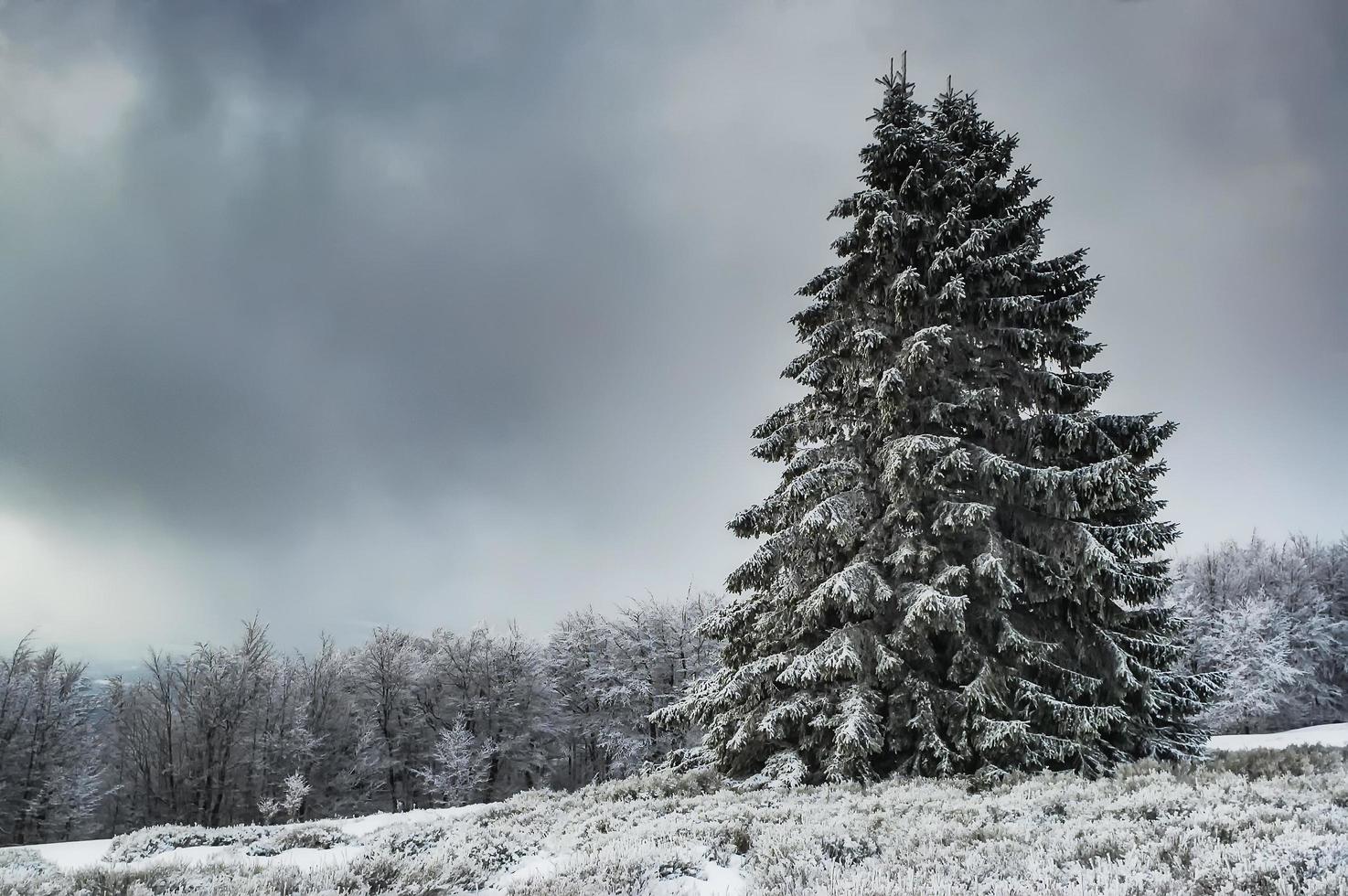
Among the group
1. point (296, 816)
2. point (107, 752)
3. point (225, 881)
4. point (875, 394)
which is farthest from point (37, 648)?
point (875, 394)

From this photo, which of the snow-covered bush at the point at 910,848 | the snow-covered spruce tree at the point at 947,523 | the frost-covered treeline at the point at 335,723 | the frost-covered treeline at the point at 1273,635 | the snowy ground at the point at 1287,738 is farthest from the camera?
the frost-covered treeline at the point at 335,723

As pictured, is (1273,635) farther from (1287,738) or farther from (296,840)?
(296,840)

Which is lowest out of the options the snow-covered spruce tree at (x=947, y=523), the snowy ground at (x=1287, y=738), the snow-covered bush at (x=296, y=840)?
the snowy ground at (x=1287, y=738)

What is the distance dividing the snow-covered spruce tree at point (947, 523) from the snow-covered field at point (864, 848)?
1249mm

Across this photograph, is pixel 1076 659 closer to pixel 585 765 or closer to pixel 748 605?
pixel 748 605

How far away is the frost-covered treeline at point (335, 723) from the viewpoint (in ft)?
111

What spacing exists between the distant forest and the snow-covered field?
24.3 meters

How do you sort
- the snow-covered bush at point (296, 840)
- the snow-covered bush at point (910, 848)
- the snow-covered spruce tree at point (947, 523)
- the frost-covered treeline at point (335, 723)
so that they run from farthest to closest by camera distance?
the frost-covered treeline at point (335, 723) → the snow-covered spruce tree at point (947, 523) → the snow-covered bush at point (296, 840) → the snow-covered bush at point (910, 848)

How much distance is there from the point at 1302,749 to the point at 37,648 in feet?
176

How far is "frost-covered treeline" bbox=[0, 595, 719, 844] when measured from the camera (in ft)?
111

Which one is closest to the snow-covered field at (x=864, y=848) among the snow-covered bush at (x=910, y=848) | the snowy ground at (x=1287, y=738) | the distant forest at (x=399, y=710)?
the snow-covered bush at (x=910, y=848)

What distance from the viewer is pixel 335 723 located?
39469mm

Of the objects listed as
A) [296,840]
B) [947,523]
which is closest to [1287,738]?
[947,523]

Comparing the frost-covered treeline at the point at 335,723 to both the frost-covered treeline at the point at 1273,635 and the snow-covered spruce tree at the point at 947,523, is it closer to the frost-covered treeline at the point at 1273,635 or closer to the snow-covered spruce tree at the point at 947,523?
the snow-covered spruce tree at the point at 947,523
